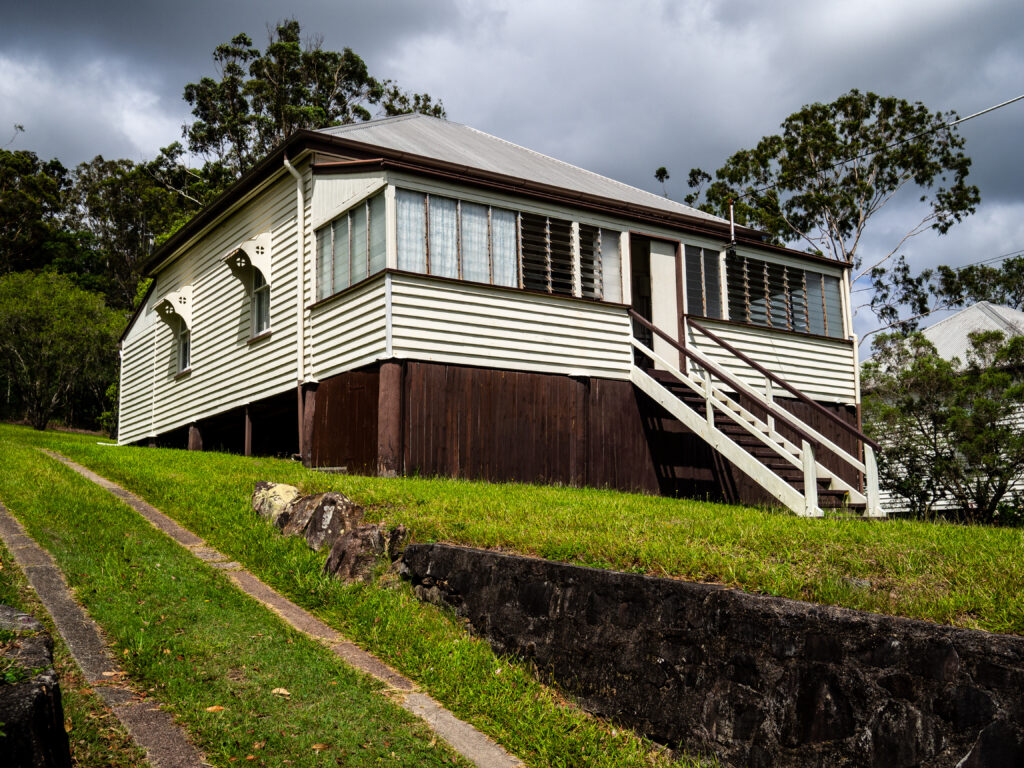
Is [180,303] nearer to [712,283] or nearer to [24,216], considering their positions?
A: [712,283]

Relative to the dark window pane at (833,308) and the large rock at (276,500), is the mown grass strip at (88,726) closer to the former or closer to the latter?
the large rock at (276,500)

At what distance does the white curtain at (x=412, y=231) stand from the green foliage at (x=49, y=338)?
967 inches

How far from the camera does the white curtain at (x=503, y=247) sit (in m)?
13.2

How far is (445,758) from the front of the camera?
510 cm

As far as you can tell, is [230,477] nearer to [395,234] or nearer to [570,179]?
[395,234]

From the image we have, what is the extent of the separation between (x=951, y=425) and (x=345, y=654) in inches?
591

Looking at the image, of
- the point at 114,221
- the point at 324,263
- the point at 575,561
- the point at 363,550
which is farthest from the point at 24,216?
the point at 575,561

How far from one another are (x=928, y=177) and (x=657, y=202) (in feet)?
57.4

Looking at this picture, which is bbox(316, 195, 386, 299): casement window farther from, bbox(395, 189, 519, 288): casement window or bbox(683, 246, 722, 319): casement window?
bbox(683, 246, 722, 319): casement window

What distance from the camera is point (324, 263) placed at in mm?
13875

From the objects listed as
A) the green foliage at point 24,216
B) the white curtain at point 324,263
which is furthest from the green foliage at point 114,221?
the white curtain at point 324,263

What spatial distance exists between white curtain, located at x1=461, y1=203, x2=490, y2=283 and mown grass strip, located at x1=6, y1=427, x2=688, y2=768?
3.82 metres

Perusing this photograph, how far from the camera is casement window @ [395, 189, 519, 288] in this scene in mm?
12555

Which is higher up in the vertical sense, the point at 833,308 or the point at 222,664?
the point at 833,308
